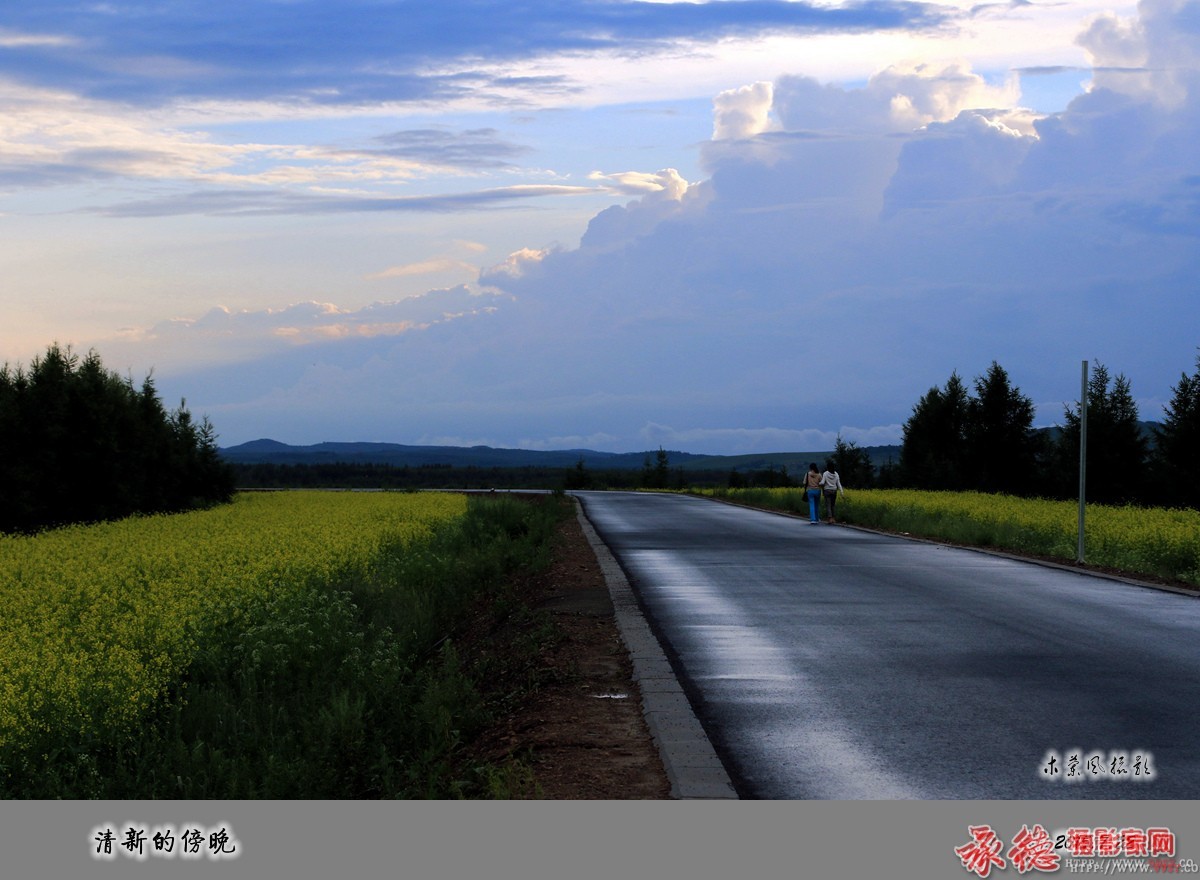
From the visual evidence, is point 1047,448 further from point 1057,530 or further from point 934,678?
point 934,678

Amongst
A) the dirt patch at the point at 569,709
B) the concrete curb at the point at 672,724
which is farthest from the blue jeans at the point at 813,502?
the concrete curb at the point at 672,724

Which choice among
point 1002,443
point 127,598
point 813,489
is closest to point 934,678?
point 127,598

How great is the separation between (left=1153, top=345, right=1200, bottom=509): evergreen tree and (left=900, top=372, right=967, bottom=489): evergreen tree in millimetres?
16853

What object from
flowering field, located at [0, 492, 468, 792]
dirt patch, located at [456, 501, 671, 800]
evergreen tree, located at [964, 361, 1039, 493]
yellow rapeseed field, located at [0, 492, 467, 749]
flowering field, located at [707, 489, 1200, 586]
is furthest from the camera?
evergreen tree, located at [964, 361, 1039, 493]

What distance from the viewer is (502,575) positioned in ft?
67.5

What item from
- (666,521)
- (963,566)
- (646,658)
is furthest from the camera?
(666,521)

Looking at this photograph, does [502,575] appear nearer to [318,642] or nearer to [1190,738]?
[318,642]

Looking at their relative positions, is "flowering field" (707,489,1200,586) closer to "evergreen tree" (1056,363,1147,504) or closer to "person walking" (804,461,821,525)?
"person walking" (804,461,821,525)

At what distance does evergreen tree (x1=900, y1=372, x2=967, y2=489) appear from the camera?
286 ft

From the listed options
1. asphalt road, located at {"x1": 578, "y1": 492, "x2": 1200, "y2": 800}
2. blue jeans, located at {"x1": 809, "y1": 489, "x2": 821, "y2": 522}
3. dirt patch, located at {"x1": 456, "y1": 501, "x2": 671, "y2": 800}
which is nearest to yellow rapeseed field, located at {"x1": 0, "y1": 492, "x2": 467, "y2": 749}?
dirt patch, located at {"x1": 456, "y1": 501, "x2": 671, "y2": 800}

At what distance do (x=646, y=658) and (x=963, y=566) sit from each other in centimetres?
1114

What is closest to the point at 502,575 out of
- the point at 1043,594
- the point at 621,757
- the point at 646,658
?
the point at 1043,594

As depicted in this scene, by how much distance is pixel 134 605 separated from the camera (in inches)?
583

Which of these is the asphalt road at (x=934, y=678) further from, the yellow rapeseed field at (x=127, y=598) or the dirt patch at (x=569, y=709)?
the yellow rapeseed field at (x=127, y=598)
